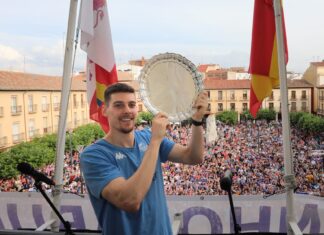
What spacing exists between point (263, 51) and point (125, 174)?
2.81 m

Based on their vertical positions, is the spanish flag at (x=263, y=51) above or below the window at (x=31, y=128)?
above

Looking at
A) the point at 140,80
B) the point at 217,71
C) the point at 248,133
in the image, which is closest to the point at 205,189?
the point at 140,80

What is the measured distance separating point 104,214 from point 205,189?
1477cm

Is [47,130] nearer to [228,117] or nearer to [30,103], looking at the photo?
[30,103]

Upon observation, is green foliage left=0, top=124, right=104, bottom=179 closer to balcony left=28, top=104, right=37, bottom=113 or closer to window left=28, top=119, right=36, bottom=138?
window left=28, top=119, right=36, bottom=138

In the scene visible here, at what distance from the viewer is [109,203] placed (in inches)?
72.0

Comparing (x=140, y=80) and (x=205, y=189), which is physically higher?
(x=140, y=80)

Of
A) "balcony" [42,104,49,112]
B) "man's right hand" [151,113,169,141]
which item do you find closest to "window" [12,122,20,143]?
"balcony" [42,104,49,112]

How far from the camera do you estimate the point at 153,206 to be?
6.23 feet

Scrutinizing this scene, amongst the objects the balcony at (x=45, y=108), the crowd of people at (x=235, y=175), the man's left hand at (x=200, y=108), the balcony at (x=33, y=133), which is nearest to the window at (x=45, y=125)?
the balcony at (x=45, y=108)

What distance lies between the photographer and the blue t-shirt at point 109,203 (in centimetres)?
181

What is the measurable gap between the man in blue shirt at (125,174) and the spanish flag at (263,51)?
2.52 m

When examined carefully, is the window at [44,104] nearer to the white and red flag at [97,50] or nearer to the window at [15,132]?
the window at [15,132]

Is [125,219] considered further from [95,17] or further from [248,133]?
[248,133]
